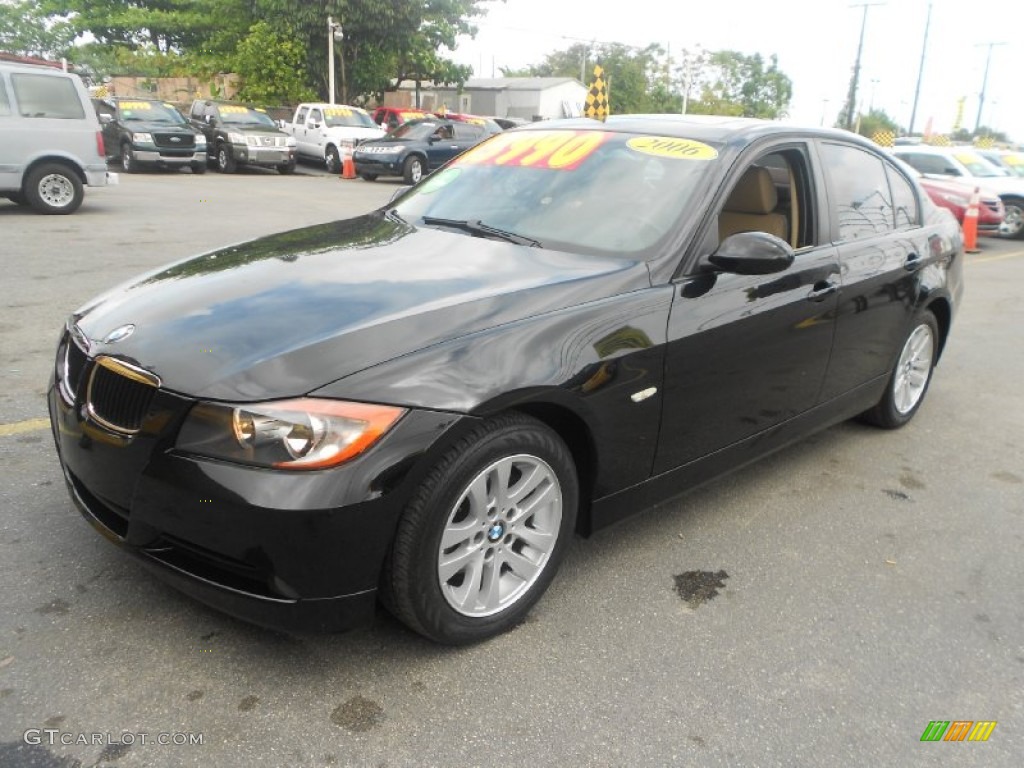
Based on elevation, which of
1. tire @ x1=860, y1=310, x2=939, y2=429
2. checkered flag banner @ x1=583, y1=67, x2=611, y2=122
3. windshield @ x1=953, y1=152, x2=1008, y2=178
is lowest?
tire @ x1=860, y1=310, x2=939, y2=429

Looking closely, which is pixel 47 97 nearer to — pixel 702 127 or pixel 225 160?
pixel 702 127

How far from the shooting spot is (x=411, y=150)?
19.8 meters

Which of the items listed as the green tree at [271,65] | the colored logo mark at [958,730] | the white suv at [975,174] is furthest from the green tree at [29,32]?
the colored logo mark at [958,730]

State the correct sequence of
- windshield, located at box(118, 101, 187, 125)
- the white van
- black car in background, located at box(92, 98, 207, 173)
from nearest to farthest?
1. the white van
2. black car in background, located at box(92, 98, 207, 173)
3. windshield, located at box(118, 101, 187, 125)

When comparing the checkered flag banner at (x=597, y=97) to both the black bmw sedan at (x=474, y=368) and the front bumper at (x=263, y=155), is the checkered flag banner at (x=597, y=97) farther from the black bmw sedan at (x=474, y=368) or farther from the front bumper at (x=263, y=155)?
the black bmw sedan at (x=474, y=368)

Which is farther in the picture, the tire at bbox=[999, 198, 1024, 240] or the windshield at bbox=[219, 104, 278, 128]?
the windshield at bbox=[219, 104, 278, 128]

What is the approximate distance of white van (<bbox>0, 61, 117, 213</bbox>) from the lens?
10602mm

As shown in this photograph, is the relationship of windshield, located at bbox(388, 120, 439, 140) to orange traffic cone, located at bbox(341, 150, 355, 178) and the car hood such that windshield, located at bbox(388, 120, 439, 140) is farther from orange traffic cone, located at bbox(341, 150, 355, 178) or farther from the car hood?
the car hood

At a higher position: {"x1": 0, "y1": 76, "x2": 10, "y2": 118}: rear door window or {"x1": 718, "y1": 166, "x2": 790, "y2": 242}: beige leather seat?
{"x1": 0, "y1": 76, "x2": 10, "y2": 118}: rear door window

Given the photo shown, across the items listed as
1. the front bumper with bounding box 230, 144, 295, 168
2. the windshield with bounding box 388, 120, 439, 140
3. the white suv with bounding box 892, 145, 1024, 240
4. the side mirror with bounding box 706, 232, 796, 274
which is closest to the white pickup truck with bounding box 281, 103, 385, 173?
the front bumper with bounding box 230, 144, 295, 168

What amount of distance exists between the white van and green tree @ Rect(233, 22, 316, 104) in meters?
19.5

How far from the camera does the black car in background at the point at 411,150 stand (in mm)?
19734

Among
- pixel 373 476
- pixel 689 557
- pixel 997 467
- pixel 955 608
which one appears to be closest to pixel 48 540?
pixel 373 476

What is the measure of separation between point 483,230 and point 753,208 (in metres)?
1.20
